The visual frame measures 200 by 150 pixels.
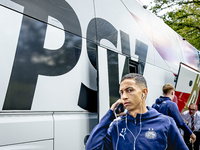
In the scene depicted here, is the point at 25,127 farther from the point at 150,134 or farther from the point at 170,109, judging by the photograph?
the point at 170,109

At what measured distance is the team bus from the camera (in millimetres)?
2094

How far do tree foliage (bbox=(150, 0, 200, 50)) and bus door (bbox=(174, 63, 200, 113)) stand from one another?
8.57m

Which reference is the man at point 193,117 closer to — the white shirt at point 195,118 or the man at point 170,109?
the white shirt at point 195,118

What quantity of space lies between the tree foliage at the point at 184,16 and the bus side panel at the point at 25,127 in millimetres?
13875

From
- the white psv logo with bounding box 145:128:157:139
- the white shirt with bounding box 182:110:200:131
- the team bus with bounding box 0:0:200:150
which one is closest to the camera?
the white psv logo with bounding box 145:128:157:139

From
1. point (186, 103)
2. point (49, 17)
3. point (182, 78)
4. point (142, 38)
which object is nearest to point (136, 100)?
point (49, 17)

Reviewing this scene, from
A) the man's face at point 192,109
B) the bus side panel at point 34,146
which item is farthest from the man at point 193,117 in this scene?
the bus side panel at point 34,146

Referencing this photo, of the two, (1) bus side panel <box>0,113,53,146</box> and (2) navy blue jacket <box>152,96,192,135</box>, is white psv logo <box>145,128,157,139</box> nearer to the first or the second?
(1) bus side panel <box>0,113,53,146</box>

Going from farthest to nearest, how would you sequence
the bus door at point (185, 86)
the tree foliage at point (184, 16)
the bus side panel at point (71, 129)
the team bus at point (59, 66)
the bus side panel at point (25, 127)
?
the tree foliage at point (184, 16) < the bus door at point (185, 86) < the bus side panel at point (71, 129) < the team bus at point (59, 66) < the bus side panel at point (25, 127)

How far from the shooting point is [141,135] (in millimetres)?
1692

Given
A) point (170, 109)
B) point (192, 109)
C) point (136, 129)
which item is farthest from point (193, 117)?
point (136, 129)

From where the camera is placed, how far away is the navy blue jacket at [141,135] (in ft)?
5.47

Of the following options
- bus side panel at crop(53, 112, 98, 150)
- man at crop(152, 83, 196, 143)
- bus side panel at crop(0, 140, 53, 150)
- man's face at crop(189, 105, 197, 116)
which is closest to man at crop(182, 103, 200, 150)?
man's face at crop(189, 105, 197, 116)

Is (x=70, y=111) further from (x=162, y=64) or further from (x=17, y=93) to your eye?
(x=162, y=64)
